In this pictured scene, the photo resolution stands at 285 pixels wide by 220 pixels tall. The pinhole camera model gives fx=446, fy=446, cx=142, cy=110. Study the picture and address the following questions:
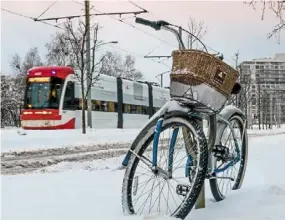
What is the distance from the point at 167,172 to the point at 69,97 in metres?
20.3

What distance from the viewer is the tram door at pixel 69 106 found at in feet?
75.2

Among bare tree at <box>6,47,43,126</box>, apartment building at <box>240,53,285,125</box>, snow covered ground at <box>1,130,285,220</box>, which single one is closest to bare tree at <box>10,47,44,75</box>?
bare tree at <box>6,47,43,126</box>

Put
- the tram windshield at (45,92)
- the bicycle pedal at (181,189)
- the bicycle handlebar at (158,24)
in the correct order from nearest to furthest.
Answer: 1. the bicycle pedal at (181,189)
2. the bicycle handlebar at (158,24)
3. the tram windshield at (45,92)

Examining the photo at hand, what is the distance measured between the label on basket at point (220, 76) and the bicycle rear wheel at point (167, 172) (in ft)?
1.27

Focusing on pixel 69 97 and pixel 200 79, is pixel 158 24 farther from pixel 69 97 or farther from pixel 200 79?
pixel 69 97

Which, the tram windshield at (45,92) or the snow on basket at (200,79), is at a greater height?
the tram windshield at (45,92)

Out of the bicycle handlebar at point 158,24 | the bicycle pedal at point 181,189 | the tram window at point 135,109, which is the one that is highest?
the bicycle handlebar at point 158,24

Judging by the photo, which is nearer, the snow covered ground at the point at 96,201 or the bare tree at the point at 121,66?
the snow covered ground at the point at 96,201

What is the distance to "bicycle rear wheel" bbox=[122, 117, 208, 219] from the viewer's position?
2.95 metres

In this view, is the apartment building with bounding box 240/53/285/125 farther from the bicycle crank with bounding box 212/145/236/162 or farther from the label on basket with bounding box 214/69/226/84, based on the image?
the label on basket with bounding box 214/69/226/84

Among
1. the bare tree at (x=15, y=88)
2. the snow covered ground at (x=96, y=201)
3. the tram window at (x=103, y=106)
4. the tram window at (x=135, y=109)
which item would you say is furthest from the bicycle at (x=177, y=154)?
the bare tree at (x=15, y=88)

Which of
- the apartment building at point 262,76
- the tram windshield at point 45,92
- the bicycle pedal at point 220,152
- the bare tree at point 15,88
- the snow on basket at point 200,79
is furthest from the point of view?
the bare tree at point 15,88

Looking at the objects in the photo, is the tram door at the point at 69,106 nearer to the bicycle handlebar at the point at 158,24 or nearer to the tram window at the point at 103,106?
the tram window at the point at 103,106

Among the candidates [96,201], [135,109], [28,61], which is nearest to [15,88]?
[28,61]
